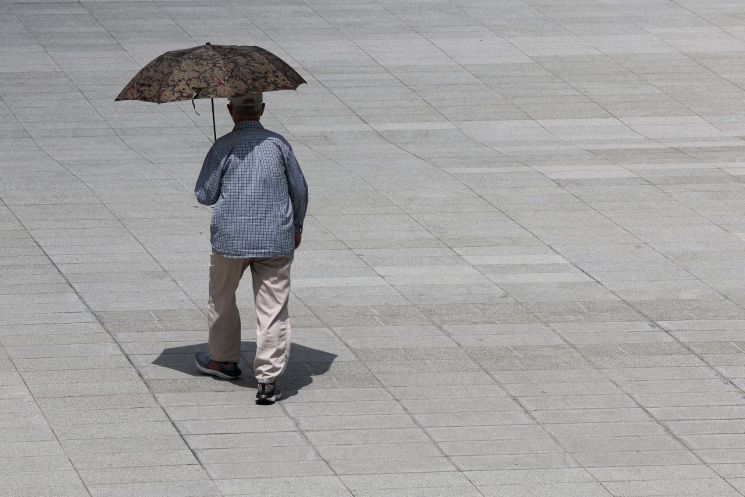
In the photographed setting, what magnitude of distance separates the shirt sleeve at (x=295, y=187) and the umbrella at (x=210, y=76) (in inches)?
14.6

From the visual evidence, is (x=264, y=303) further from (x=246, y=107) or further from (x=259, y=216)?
(x=246, y=107)

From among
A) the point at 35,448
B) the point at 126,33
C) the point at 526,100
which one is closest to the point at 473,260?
the point at 35,448

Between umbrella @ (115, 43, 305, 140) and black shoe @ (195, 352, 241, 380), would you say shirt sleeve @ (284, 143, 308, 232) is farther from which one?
black shoe @ (195, 352, 241, 380)

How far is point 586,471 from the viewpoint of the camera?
6297 mm

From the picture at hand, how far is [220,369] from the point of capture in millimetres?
7520

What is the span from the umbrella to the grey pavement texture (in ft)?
5.00

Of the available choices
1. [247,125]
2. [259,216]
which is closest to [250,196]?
[259,216]

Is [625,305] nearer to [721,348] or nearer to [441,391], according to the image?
[721,348]

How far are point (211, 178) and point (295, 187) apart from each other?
0.43 meters

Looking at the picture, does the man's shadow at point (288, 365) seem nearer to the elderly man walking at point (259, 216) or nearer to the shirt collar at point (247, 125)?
the elderly man walking at point (259, 216)

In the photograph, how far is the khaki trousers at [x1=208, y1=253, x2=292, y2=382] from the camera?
7.21 metres

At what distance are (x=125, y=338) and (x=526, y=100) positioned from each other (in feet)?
27.9

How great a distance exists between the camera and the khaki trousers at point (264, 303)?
7.21 m

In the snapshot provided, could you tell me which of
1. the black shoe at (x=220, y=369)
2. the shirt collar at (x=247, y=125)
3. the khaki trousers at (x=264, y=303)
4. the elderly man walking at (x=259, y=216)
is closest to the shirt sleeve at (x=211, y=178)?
the elderly man walking at (x=259, y=216)
